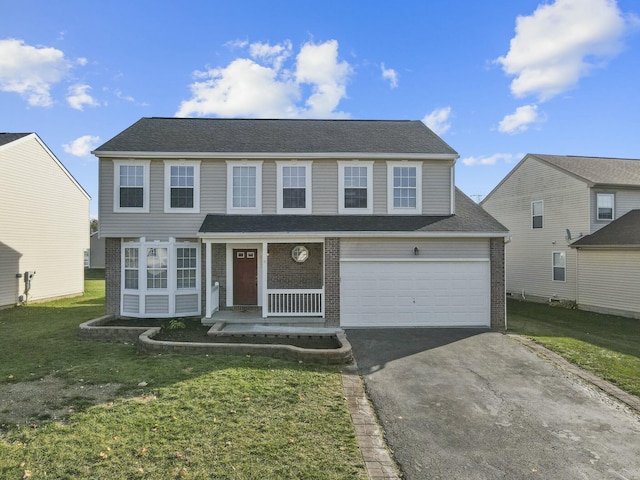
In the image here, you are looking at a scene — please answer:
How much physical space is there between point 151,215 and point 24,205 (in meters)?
9.23

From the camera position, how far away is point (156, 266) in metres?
12.1

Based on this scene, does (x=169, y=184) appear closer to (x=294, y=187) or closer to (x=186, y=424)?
(x=294, y=187)

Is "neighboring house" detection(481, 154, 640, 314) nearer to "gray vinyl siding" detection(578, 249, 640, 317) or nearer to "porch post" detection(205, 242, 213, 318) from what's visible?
"gray vinyl siding" detection(578, 249, 640, 317)

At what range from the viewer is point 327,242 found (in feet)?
36.8

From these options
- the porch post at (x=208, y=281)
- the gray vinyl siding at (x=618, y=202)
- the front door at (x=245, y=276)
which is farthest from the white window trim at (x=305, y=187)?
the gray vinyl siding at (x=618, y=202)

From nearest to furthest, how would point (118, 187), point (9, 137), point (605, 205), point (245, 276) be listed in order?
point (118, 187)
point (245, 276)
point (605, 205)
point (9, 137)

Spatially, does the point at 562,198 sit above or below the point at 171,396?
above

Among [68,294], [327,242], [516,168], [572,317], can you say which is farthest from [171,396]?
[516,168]

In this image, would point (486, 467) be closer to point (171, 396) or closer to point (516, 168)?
point (171, 396)

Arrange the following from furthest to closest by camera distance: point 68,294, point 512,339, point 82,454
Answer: point 68,294 < point 512,339 < point 82,454

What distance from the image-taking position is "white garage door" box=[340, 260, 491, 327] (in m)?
11.1

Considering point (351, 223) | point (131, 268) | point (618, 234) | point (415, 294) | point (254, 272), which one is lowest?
point (415, 294)

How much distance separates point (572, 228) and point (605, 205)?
5.48ft

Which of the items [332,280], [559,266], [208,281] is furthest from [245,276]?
[559,266]
